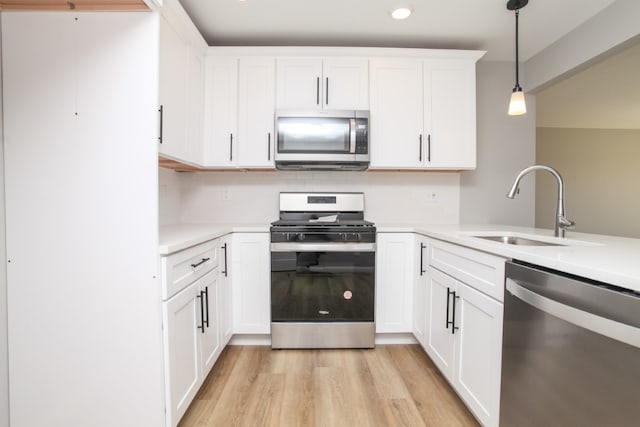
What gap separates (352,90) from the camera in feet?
7.16

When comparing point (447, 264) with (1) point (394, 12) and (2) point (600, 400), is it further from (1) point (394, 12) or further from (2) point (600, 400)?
(1) point (394, 12)

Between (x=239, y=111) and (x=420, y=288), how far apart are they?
190 centimetres

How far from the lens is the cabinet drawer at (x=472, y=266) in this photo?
1159 mm

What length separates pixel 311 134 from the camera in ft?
6.92

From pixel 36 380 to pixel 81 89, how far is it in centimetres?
121

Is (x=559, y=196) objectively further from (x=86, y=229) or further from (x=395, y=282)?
(x=86, y=229)

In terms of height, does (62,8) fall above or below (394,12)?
below

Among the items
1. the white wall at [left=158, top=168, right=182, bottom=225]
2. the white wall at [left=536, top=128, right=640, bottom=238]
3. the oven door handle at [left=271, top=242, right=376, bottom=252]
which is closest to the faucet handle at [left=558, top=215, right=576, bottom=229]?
the oven door handle at [left=271, top=242, right=376, bottom=252]

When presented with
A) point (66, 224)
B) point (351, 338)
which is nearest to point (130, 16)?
point (66, 224)

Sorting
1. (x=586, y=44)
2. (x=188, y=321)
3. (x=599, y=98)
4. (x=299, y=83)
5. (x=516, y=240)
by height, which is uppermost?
(x=599, y=98)

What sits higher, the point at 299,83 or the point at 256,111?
the point at 299,83

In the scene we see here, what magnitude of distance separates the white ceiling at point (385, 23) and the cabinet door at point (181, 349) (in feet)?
5.91

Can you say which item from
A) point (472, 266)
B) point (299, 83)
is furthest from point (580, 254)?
point (299, 83)

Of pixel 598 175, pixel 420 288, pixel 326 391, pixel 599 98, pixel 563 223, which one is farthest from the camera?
pixel 598 175
